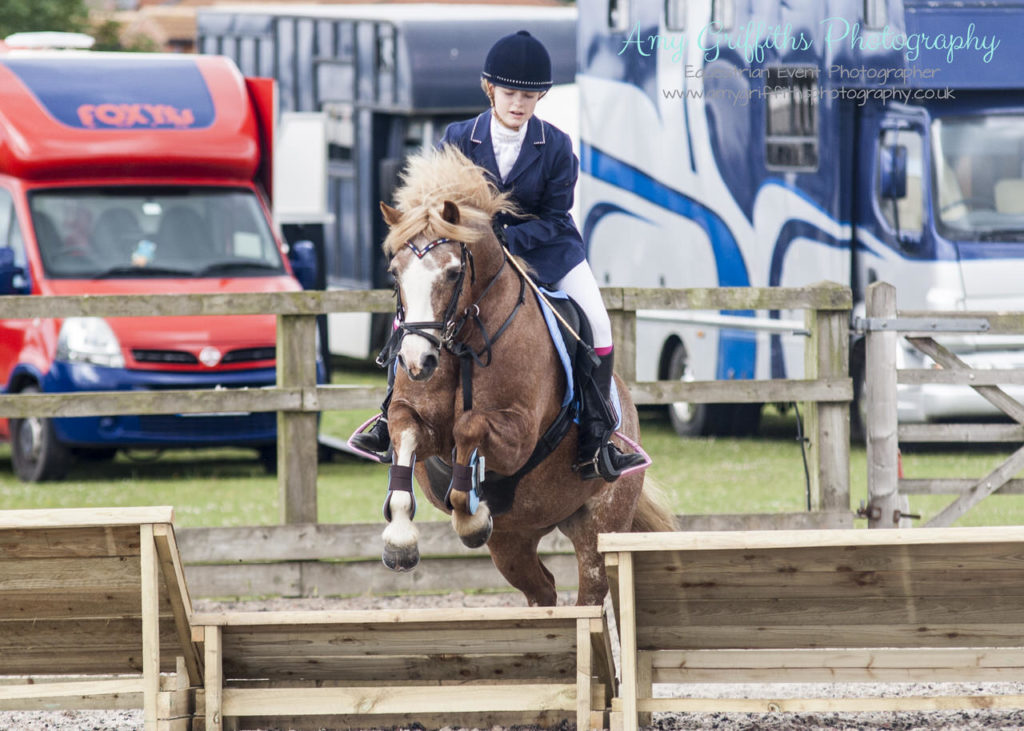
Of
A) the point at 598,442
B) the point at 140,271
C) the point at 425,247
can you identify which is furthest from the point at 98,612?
the point at 140,271

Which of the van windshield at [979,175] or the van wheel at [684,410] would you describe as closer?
the van windshield at [979,175]

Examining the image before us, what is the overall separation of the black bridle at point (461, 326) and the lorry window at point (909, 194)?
8.11m

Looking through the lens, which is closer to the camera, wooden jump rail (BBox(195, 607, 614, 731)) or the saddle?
wooden jump rail (BBox(195, 607, 614, 731))

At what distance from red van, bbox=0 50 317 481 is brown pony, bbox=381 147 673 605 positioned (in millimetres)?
6680

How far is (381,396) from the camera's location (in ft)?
27.3

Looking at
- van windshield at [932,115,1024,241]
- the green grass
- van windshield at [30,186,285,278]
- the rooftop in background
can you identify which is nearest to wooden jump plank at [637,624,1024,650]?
the green grass

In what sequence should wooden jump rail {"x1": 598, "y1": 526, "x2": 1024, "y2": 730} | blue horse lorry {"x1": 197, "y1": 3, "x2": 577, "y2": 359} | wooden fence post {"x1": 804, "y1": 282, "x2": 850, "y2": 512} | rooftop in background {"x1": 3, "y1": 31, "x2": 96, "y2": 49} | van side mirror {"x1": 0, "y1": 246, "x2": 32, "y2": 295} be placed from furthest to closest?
1. blue horse lorry {"x1": 197, "y1": 3, "x2": 577, "y2": 359}
2. rooftop in background {"x1": 3, "y1": 31, "x2": 96, "y2": 49}
3. van side mirror {"x1": 0, "y1": 246, "x2": 32, "y2": 295}
4. wooden fence post {"x1": 804, "y1": 282, "x2": 850, "y2": 512}
5. wooden jump rail {"x1": 598, "y1": 526, "x2": 1024, "y2": 730}

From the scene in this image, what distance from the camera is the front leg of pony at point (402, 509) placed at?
5129 mm

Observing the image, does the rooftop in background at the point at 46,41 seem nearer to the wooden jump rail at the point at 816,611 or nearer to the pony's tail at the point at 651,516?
the pony's tail at the point at 651,516

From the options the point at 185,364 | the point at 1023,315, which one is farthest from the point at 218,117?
the point at 1023,315

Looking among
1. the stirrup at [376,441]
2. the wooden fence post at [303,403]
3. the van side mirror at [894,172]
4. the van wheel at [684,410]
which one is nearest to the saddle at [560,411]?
the stirrup at [376,441]

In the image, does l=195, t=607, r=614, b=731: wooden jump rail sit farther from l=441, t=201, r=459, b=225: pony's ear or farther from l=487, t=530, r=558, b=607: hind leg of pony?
l=441, t=201, r=459, b=225: pony's ear

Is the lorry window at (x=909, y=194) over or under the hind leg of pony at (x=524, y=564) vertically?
over

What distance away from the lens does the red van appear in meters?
12.0
